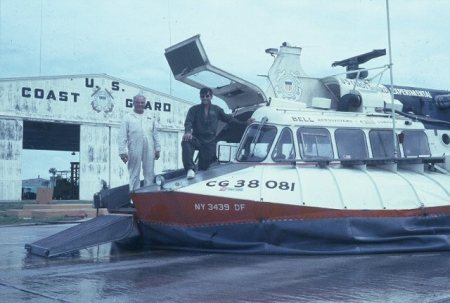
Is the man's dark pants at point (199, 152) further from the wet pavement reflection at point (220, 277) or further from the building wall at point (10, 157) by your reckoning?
the building wall at point (10, 157)

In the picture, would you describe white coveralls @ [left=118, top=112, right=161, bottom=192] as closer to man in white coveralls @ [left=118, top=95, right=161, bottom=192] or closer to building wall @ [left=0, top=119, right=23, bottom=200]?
man in white coveralls @ [left=118, top=95, right=161, bottom=192]

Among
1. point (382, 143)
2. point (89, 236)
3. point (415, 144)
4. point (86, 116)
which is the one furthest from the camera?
point (86, 116)

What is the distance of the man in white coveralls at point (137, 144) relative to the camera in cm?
1009

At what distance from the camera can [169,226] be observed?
30.3 ft

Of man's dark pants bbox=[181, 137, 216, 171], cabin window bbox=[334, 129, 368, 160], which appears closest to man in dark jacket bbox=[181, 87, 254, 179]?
man's dark pants bbox=[181, 137, 216, 171]

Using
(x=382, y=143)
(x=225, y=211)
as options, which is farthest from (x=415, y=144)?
(x=225, y=211)

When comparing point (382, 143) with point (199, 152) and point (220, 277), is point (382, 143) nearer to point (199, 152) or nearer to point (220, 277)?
point (199, 152)

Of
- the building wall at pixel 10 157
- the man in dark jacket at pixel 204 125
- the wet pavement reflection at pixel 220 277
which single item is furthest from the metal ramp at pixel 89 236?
the building wall at pixel 10 157

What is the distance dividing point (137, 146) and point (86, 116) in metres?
24.2

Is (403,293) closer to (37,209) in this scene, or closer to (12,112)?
(37,209)

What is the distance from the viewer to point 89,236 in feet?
29.6

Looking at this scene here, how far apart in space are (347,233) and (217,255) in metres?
1.86

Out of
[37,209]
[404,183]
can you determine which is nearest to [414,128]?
[404,183]

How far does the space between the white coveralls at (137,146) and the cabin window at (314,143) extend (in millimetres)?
2379
